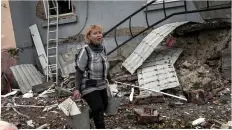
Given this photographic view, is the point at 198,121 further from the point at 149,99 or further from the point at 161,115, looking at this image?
the point at 149,99

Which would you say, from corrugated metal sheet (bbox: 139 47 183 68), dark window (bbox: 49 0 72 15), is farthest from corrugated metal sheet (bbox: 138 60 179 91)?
dark window (bbox: 49 0 72 15)

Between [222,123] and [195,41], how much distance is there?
8.72 ft

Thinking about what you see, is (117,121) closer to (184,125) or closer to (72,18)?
(184,125)

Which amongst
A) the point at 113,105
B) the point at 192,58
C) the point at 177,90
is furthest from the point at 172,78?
the point at 113,105

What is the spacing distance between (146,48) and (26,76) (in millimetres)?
3031

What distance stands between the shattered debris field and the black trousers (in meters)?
0.91

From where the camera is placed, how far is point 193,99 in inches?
238

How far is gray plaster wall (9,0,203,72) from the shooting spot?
8.30 metres

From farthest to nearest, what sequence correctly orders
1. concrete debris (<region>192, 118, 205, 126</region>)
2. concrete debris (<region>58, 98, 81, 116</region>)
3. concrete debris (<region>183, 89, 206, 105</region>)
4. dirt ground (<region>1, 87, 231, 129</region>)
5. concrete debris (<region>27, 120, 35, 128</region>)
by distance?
concrete debris (<region>183, 89, 206, 105</region>)
concrete debris (<region>27, 120, 35, 128</region>)
dirt ground (<region>1, 87, 231, 129</region>)
concrete debris (<region>192, 118, 205, 126</region>)
concrete debris (<region>58, 98, 81, 116</region>)

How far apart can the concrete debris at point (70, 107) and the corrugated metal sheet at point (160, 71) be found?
2.64 meters

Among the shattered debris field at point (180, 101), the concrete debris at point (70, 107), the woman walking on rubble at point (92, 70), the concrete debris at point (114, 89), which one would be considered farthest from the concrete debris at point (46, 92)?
the woman walking on rubble at point (92, 70)

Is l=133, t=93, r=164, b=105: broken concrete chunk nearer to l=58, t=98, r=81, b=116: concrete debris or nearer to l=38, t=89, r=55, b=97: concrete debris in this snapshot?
l=58, t=98, r=81, b=116: concrete debris

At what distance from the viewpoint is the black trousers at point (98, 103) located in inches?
166

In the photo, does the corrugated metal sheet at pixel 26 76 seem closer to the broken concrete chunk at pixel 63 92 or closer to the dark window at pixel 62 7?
the broken concrete chunk at pixel 63 92
